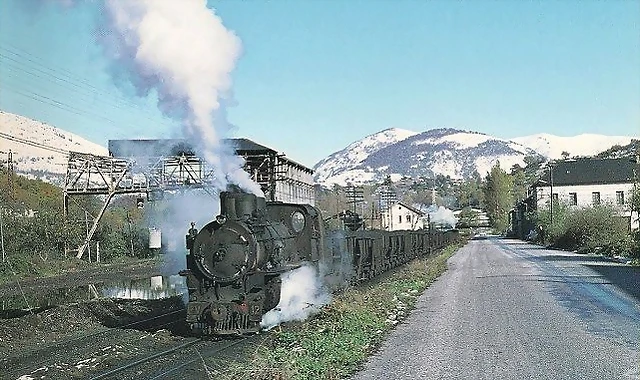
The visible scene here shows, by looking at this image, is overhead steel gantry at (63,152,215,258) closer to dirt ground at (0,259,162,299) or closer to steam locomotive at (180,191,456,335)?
dirt ground at (0,259,162,299)

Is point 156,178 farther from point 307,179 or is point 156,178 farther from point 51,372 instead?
point 51,372

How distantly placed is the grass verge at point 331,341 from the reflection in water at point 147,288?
31.1 ft

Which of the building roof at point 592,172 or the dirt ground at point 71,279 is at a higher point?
the building roof at point 592,172

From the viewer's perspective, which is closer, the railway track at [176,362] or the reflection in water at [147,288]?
the railway track at [176,362]

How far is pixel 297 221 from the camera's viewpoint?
18.1m

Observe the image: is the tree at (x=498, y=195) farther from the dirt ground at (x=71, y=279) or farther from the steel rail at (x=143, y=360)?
the steel rail at (x=143, y=360)

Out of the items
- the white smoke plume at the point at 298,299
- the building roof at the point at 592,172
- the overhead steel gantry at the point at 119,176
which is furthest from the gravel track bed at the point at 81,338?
the building roof at the point at 592,172

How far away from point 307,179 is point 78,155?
2467 centimetres

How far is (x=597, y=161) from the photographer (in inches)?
3711

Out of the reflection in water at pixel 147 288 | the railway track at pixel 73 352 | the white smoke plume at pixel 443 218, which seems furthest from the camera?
the white smoke plume at pixel 443 218

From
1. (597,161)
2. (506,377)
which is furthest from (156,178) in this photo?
(597,161)

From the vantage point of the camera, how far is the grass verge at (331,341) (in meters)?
10.6

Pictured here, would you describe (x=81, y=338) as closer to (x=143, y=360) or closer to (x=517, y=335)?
(x=143, y=360)

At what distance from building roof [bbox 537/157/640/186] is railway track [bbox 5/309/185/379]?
82893 millimetres
